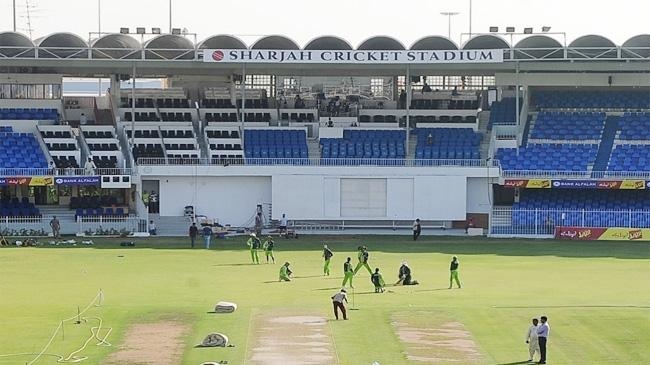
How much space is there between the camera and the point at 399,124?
8131cm

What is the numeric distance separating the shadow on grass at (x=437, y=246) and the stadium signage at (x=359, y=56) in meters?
10.6

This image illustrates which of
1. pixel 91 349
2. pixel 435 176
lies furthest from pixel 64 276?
pixel 435 176

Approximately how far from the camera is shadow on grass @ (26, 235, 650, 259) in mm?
63406

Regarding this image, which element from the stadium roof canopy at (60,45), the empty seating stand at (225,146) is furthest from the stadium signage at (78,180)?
the stadium roof canopy at (60,45)

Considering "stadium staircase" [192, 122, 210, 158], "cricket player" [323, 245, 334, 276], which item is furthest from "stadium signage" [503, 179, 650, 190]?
"cricket player" [323, 245, 334, 276]

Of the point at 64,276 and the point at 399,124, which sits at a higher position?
the point at 399,124

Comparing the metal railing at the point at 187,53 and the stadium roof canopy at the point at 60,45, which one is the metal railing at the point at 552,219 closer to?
the metal railing at the point at 187,53

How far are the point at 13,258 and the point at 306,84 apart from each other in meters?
30.6

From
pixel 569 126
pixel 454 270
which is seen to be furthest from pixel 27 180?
pixel 569 126

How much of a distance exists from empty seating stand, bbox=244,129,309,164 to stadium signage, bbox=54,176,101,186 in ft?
30.1

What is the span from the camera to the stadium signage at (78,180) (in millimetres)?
71500

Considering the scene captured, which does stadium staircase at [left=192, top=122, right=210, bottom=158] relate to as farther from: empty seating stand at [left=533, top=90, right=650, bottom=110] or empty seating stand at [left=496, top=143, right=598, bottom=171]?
empty seating stand at [left=533, top=90, right=650, bottom=110]

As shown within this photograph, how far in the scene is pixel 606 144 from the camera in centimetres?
7788

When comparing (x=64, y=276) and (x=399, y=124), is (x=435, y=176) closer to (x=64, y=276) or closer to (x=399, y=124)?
(x=399, y=124)
